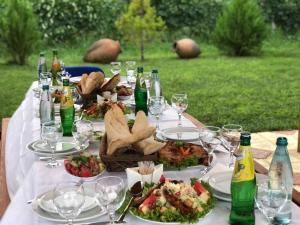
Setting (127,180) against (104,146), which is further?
(104,146)

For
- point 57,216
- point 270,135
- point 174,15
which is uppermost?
point 174,15

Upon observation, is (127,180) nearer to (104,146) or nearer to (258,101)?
(104,146)

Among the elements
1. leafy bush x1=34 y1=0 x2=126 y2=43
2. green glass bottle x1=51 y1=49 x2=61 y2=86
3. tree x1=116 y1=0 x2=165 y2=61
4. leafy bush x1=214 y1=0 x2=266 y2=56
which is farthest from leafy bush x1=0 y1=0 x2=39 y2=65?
green glass bottle x1=51 y1=49 x2=61 y2=86

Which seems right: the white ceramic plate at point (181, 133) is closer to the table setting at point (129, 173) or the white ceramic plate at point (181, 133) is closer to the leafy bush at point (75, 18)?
the table setting at point (129, 173)

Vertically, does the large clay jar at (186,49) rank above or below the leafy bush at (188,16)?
below

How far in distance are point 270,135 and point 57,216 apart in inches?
126

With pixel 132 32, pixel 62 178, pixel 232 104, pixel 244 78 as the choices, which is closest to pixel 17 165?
pixel 62 178

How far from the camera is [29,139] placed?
2525mm

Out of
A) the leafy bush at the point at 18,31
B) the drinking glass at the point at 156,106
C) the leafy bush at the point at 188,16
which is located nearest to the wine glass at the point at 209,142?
the drinking glass at the point at 156,106

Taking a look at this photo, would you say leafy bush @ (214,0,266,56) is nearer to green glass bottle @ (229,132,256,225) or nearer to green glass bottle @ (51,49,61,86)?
green glass bottle @ (51,49,61,86)

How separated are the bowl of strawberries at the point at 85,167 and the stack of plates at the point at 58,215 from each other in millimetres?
223

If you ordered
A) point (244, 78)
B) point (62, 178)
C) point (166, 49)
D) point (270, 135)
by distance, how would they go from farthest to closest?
1. point (166, 49)
2. point (244, 78)
3. point (270, 135)
4. point (62, 178)

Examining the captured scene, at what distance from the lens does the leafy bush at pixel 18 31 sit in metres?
8.23

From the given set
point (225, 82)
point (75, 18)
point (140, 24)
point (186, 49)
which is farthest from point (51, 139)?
point (75, 18)
